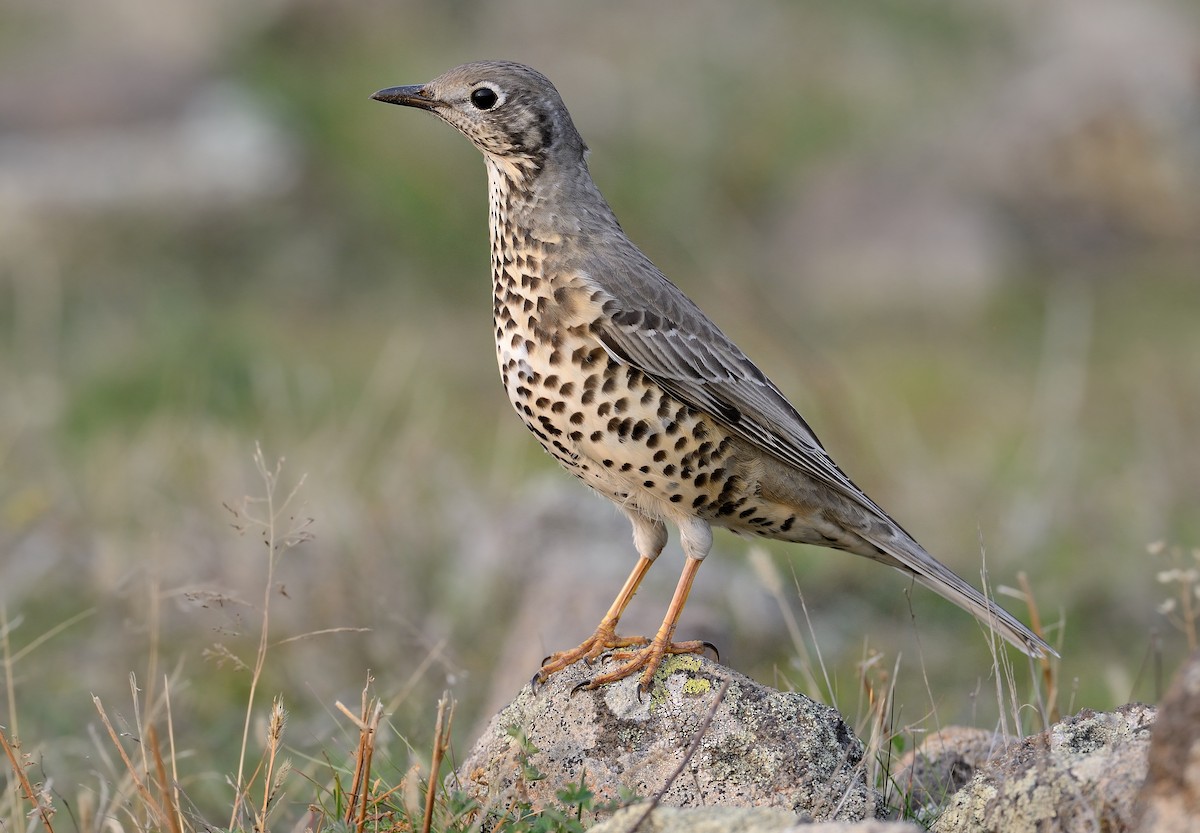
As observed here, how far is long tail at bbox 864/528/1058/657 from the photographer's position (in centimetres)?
526

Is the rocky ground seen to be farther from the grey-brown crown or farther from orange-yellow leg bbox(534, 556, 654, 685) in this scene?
the grey-brown crown

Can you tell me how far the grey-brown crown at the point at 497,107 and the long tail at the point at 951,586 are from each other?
175cm

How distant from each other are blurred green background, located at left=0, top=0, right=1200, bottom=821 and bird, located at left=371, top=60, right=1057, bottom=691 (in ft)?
1.32

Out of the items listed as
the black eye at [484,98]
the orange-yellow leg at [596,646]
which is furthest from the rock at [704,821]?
the black eye at [484,98]

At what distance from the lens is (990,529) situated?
32.8 ft

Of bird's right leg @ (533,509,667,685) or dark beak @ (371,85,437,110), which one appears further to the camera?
dark beak @ (371,85,437,110)

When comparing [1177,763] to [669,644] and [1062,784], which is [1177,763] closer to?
[1062,784]

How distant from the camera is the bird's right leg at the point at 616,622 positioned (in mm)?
5145

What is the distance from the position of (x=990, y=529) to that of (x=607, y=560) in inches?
107

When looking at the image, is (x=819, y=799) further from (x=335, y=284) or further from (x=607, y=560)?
(x=335, y=284)

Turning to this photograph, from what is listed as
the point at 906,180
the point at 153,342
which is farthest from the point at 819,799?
the point at 906,180

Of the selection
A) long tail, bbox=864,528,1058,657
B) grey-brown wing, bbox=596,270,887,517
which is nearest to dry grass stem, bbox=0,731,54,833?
grey-brown wing, bbox=596,270,887,517

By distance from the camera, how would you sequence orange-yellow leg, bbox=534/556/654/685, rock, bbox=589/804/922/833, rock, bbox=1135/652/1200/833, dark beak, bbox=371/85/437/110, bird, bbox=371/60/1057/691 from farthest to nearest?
dark beak, bbox=371/85/437/110
bird, bbox=371/60/1057/691
orange-yellow leg, bbox=534/556/654/685
rock, bbox=589/804/922/833
rock, bbox=1135/652/1200/833

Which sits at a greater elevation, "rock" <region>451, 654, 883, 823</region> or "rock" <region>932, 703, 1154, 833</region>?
"rock" <region>932, 703, 1154, 833</region>
